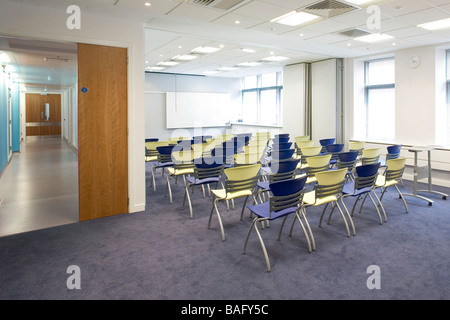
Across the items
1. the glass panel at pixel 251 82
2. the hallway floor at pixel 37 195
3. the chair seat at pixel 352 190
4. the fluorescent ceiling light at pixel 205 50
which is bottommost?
the hallway floor at pixel 37 195

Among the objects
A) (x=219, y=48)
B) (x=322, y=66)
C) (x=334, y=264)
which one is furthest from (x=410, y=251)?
(x=322, y=66)

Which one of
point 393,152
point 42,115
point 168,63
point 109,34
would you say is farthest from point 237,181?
point 42,115

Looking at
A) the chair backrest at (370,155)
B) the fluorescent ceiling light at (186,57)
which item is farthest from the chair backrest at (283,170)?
the fluorescent ceiling light at (186,57)

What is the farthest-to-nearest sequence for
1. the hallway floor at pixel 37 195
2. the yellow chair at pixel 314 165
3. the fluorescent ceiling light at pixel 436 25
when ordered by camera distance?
the fluorescent ceiling light at pixel 436 25
the yellow chair at pixel 314 165
the hallway floor at pixel 37 195

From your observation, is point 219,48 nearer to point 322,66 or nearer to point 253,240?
point 322,66

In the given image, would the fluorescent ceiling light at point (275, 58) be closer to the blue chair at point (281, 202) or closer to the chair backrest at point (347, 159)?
the chair backrest at point (347, 159)

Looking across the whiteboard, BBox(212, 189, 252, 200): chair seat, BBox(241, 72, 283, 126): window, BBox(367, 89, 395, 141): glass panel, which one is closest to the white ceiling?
BBox(367, 89, 395, 141): glass panel

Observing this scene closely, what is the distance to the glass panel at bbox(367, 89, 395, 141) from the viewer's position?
9086 mm

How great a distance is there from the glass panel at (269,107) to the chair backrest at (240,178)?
33.5 ft

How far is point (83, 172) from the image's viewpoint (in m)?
4.88

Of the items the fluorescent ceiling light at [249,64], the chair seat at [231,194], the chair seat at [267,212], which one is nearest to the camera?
the chair seat at [267,212]

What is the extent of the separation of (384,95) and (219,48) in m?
5.09

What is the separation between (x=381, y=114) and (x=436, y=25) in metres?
3.67

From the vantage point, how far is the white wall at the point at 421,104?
24.3 ft
